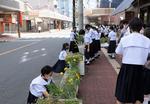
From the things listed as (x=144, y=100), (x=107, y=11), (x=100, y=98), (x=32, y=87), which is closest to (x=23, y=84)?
(x=100, y=98)

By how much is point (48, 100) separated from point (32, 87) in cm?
167

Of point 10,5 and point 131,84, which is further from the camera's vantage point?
point 10,5

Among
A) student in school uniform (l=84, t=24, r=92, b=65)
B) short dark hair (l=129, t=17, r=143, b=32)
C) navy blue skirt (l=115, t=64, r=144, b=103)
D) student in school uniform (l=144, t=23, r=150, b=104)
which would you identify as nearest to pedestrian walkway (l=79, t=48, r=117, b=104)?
student in school uniform (l=84, t=24, r=92, b=65)

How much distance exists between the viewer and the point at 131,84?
20.6 feet

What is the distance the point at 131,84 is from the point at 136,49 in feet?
1.97

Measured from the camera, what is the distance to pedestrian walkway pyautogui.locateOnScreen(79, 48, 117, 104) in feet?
29.9

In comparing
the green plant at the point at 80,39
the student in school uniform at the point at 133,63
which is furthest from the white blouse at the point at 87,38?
the student in school uniform at the point at 133,63

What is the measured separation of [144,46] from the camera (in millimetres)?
6262

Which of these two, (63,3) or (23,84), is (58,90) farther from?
(63,3)

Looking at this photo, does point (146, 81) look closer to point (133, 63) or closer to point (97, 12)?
point (133, 63)

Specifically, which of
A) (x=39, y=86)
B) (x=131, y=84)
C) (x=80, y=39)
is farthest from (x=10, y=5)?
(x=131, y=84)

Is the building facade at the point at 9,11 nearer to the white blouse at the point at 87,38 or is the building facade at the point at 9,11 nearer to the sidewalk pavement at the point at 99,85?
the white blouse at the point at 87,38

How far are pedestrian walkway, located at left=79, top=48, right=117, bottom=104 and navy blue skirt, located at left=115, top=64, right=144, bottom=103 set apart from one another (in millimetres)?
2457

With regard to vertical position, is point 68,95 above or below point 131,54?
below
